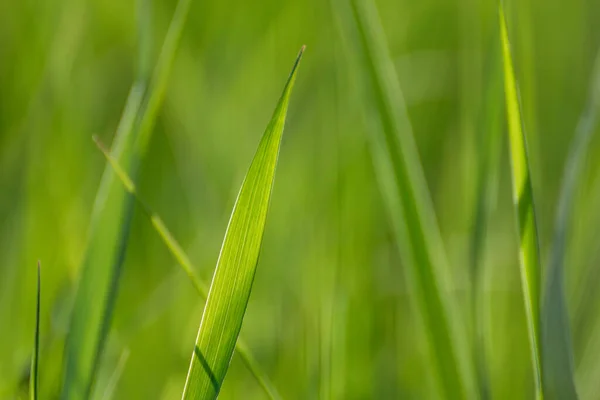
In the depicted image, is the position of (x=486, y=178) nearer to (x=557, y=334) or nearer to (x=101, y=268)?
(x=557, y=334)

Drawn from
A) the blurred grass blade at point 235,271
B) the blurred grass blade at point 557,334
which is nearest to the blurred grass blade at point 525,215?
the blurred grass blade at point 557,334

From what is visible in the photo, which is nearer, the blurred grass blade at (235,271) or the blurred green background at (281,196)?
the blurred grass blade at (235,271)

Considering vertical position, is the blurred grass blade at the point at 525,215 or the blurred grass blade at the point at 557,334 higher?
the blurred grass blade at the point at 525,215

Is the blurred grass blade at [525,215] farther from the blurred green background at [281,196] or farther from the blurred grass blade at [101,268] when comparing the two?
the blurred grass blade at [101,268]

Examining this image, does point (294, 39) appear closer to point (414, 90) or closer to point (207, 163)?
point (414, 90)

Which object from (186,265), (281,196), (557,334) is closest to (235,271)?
(186,265)

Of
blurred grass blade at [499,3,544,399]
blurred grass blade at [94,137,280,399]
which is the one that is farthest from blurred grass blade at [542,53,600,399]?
blurred grass blade at [94,137,280,399]

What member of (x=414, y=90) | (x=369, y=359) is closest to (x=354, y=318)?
(x=369, y=359)
